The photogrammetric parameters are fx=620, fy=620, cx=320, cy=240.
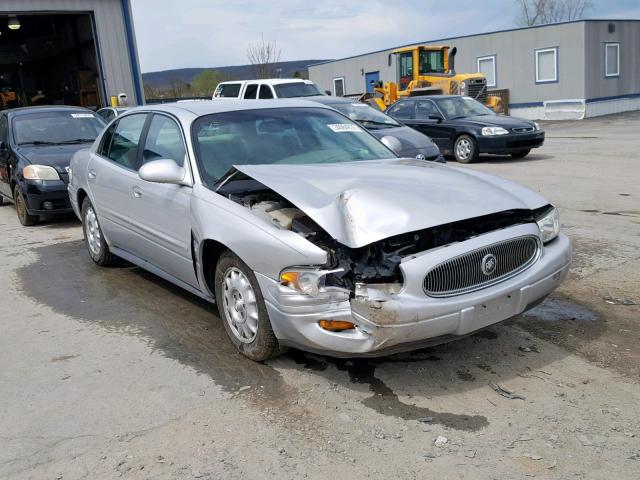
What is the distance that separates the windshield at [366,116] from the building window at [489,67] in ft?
66.3

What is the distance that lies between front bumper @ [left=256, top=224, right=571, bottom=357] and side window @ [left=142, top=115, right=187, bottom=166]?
1554 millimetres

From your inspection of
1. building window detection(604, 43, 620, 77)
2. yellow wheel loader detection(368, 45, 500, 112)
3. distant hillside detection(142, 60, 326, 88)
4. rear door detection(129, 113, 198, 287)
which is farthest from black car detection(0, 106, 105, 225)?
distant hillside detection(142, 60, 326, 88)

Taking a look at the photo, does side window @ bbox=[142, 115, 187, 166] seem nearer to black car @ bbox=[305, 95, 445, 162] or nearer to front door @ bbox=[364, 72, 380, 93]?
black car @ bbox=[305, 95, 445, 162]

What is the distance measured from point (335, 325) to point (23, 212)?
7.26m

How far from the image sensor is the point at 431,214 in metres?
3.42

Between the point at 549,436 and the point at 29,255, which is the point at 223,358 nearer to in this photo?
the point at 549,436

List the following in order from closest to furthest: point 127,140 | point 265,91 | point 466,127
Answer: point 127,140 → point 466,127 → point 265,91

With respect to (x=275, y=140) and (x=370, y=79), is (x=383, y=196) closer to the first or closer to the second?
(x=275, y=140)

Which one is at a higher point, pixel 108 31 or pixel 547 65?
pixel 108 31

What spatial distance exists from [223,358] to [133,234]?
66.9 inches

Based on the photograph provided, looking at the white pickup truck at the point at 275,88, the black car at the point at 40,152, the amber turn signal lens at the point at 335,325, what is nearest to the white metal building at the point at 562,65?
the white pickup truck at the point at 275,88

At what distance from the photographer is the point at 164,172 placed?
4301 millimetres

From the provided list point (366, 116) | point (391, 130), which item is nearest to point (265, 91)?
point (366, 116)

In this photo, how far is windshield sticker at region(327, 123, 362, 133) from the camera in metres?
5.10
